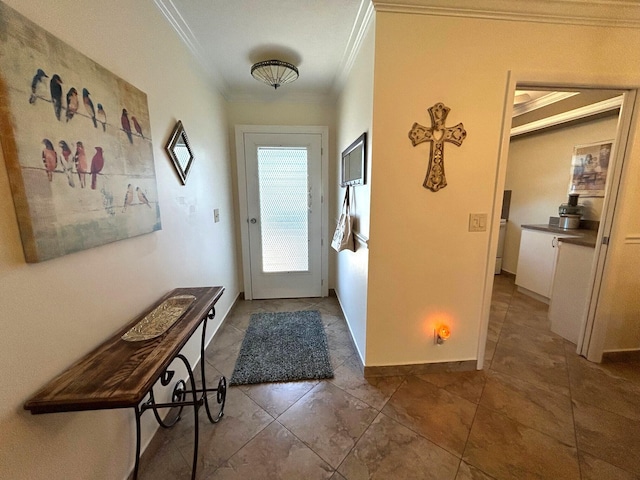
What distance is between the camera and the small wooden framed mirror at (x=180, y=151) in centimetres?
162

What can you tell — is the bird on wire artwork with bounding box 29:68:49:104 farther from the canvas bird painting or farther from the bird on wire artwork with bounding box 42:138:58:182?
the bird on wire artwork with bounding box 42:138:58:182

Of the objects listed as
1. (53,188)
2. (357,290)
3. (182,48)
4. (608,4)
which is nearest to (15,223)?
(53,188)

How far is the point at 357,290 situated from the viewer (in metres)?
2.11

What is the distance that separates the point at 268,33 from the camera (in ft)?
6.01

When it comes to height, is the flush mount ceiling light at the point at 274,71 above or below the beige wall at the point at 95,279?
above

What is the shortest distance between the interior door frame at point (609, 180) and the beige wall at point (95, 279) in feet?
6.93

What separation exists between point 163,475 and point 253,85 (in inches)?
122

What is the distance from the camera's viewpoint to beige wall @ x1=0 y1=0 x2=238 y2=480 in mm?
733

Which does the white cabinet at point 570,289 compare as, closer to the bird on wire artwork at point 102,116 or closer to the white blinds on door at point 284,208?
the white blinds on door at point 284,208

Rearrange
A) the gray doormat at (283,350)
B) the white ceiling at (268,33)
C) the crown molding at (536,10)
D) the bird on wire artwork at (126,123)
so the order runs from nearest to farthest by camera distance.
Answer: the bird on wire artwork at (126,123) → the crown molding at (536,10) → the white ceiling at (268,33) → the gray doormat at (283,350)

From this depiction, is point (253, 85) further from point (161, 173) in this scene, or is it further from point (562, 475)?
point (562, 475)

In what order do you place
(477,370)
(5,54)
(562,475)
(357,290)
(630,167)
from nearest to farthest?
1. (5,54)
2. (562,475)
3. (630,167)
4. (477,370)
5. (357,290)

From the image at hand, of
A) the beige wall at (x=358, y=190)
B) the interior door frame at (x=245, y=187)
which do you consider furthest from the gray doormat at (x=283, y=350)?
the interior door frame at (x=245, y=187)

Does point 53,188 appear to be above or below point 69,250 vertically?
above
